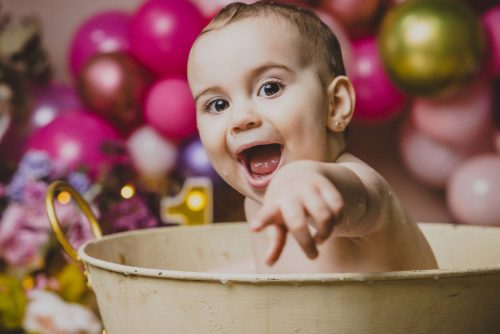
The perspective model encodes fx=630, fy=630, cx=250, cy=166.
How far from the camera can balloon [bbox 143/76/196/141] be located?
1698 millimetres

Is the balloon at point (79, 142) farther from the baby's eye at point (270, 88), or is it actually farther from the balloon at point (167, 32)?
the baby's eye at point (270, 88)

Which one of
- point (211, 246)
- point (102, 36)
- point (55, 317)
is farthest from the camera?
point (102, 36)

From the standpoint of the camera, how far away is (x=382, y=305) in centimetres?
51

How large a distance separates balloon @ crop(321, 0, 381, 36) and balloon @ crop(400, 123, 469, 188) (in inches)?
12.9

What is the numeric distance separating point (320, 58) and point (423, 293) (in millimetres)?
305

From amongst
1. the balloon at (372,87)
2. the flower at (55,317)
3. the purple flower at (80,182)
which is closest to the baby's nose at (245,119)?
the flower at (55,317)

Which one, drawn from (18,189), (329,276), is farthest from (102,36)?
(329,276)

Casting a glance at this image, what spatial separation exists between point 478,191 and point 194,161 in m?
0.77

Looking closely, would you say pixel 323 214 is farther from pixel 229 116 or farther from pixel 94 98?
pixel 94 98

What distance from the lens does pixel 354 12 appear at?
182 cm

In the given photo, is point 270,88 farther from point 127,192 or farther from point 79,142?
point 79,142

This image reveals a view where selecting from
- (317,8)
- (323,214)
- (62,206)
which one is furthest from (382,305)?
(317,8)

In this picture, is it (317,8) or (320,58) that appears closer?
(320,58)

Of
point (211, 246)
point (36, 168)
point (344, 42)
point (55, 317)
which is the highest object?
point (344, 42)
